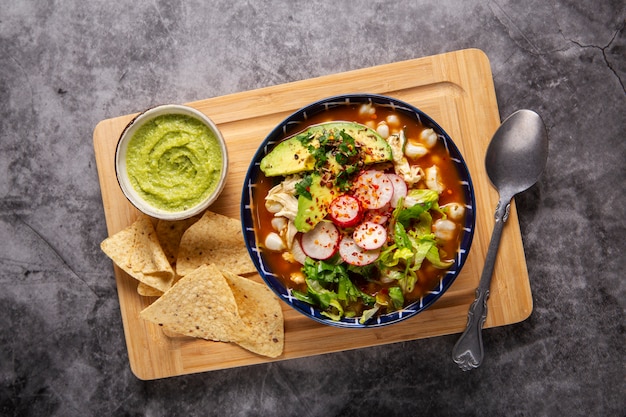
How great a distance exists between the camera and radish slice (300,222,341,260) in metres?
2.42

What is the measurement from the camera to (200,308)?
2688mm

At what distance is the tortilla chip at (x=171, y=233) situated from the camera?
2756 mm

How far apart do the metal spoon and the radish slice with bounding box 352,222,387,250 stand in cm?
60

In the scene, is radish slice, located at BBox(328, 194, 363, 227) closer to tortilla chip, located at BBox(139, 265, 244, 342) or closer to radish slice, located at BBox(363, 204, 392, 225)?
radish slice, located at BBox(363, 204, 392, 225)

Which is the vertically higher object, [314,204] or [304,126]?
[304,126]

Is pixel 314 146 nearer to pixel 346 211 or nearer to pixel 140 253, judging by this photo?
pixel 346 211

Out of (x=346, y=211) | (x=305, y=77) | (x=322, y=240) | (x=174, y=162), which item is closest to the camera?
(x=346, y=211)

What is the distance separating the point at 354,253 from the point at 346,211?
7.4 inches

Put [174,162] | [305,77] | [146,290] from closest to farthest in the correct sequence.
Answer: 1. [174,162]
2. [146,290]
3. [305,77]

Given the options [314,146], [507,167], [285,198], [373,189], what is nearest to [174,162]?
[285,198]

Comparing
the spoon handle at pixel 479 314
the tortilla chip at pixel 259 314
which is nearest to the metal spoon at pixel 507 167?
the spoon handle at pixel 479 314

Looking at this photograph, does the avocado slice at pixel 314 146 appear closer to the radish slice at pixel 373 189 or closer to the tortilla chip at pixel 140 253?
the radish slice at pixel 373 189

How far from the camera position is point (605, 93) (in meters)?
2.90

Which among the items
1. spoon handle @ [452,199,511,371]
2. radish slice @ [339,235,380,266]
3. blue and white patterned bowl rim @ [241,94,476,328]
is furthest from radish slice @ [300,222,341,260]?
spoon handle @ [452,199,511,371]
